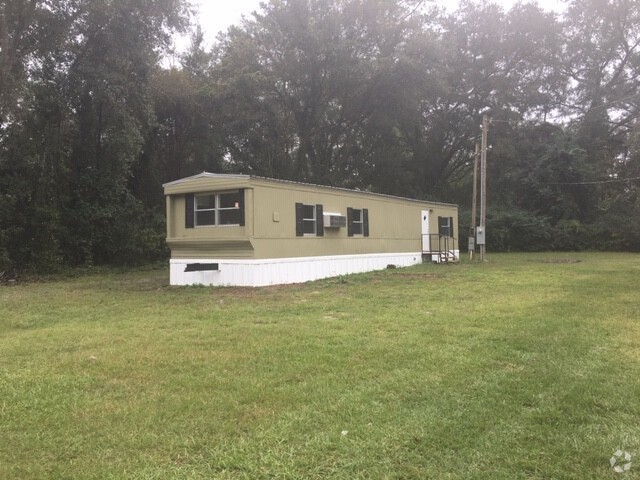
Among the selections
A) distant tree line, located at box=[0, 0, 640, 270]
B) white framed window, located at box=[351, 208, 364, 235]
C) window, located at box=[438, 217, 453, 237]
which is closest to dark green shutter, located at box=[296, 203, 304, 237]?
white framed window, located at box=[351, 208, 364, 235]

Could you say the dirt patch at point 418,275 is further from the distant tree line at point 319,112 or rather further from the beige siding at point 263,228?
the distant tree line at point 319,112

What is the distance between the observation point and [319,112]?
2734 centimetres

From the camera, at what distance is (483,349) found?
5422 millimetres

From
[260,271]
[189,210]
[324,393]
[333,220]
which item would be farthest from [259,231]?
[324,393]

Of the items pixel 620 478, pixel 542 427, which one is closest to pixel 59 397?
pixel 542 427

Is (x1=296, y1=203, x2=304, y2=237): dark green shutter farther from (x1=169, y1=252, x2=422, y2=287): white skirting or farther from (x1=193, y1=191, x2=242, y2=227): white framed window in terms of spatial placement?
(x1=193, y1=191, x2=242, y2=227): white framed window

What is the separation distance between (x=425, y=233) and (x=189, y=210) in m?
10.0

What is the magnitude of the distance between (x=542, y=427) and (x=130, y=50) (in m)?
16.8

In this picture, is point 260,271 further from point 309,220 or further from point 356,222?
point 356,222

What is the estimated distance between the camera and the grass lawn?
115 inches

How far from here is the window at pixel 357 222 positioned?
15.7 m

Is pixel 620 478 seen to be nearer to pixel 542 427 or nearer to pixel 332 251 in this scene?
pixel 542 427

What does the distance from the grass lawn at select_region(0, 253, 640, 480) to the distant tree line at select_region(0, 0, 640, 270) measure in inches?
407

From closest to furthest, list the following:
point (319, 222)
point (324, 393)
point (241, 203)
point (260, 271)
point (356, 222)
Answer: point (324, 393)
point (241, 203)
point (260, 271)
point (319, 222)
point (356, 222)
